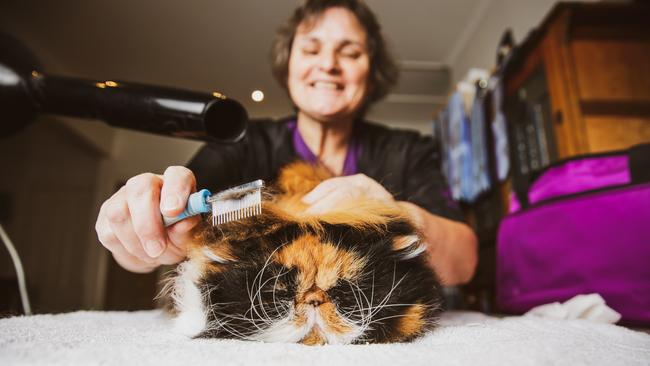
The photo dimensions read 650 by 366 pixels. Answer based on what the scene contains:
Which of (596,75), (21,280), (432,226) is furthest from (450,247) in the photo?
(596,75)

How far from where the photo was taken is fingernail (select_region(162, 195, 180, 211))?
32 cm

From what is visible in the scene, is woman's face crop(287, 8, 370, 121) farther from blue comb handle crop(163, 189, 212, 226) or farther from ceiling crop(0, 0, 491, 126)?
blue comb handle crop(163, 189, 212, 226)

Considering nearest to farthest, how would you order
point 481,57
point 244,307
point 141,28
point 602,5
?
point 244,307 < point 141,28 < point 602,5 < point 481,57

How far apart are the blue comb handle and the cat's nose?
112mm

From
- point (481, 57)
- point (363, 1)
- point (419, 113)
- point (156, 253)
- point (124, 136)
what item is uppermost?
point (481, 57)

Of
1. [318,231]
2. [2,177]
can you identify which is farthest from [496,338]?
[2,177]

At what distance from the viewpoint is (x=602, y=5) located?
107 cm

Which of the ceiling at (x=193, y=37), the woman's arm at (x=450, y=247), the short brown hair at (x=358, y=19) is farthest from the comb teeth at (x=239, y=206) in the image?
the short brown hair at (x=358, y=19)

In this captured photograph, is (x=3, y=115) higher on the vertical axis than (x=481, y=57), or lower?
lower

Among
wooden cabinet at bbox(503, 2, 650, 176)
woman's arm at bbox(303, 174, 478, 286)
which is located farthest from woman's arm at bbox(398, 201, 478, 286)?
wooden cabinet at bbox(503, 2, 650, 176)

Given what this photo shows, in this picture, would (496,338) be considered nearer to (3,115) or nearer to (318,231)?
(318,231)

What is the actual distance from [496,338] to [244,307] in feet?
0.77

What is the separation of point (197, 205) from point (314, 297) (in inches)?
5.1

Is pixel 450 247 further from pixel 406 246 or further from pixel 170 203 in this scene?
pixel 170 203
